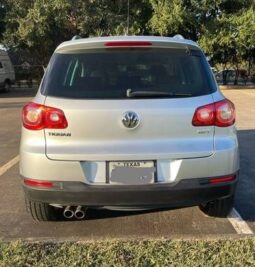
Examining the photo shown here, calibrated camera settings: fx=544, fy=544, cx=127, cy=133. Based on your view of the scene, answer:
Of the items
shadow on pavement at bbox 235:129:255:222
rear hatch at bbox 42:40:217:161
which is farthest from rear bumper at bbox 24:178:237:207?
shadow on pavement at bbox 235:129:255:222

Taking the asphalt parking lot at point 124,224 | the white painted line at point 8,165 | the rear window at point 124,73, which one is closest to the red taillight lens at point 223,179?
the asphalt parking lot at point 124,224

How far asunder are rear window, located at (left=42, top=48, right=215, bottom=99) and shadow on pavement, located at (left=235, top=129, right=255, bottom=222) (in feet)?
5.28

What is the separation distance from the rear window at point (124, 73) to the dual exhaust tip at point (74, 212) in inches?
47.6

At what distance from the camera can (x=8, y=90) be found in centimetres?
3069

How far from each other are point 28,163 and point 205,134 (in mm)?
1562

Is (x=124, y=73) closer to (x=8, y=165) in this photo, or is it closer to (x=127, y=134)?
(x=127, y=134)

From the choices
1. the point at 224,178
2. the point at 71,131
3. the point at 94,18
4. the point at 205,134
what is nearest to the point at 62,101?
the point at 71,131

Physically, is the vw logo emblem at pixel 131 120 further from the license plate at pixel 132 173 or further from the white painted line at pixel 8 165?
the white painted line at pixel 8 165

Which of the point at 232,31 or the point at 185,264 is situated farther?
the point at 232,31

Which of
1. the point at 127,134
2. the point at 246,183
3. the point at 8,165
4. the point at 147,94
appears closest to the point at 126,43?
the point at 147,94

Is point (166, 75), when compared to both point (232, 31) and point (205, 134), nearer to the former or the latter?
point (205, 134)

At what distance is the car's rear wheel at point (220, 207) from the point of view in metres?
5.29

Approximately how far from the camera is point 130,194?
181 inches

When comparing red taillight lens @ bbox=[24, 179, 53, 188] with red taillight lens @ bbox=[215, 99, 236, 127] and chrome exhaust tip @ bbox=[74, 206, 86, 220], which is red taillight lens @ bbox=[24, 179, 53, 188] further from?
red taillight lens @ bbox=[215, 99, 236, 127]
